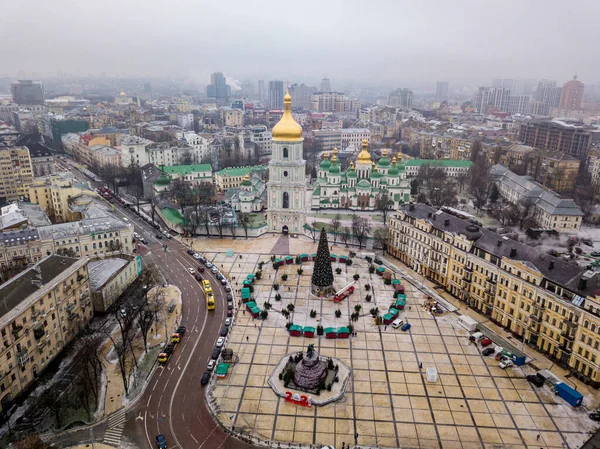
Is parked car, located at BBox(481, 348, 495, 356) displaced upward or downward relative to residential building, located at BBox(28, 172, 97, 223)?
downward

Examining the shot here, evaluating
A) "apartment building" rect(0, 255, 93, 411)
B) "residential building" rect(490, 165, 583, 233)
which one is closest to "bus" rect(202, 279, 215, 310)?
"apartment building" rect(0, 255, 93, 411)

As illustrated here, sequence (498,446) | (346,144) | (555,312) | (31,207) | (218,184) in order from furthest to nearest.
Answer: (346,144)
(218,184)
(31,207)
(555,312)
(498,446)

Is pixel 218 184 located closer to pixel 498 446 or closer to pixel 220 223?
pixel 220 223

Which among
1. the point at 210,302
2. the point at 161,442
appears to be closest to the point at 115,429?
the point at 161,442

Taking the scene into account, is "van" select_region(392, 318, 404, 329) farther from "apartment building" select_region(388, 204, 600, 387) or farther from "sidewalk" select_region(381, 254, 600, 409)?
"apartment building" select_region(388, 204, 600, 387)

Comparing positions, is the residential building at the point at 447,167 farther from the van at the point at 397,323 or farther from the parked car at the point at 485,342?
the parked car at the point at 485,342

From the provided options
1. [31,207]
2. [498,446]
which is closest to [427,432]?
[498,446]

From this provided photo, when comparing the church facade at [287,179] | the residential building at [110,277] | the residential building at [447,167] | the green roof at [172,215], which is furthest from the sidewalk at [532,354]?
the residential building at [447,167]
